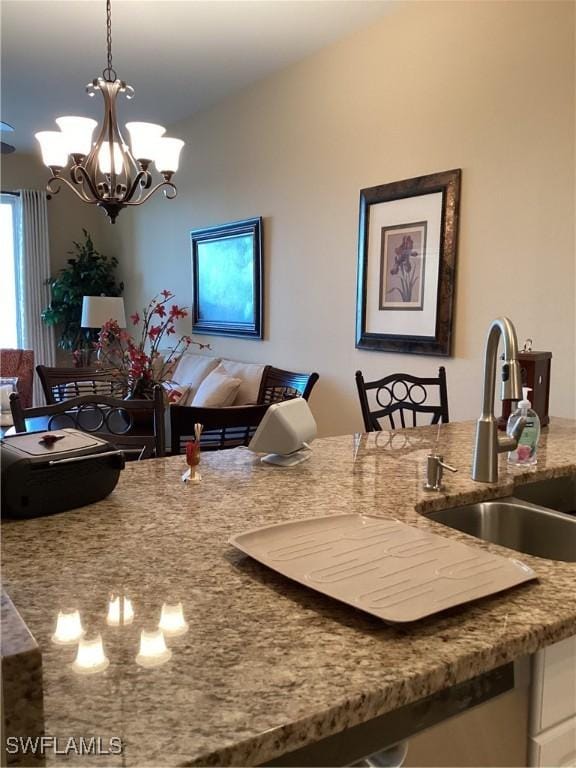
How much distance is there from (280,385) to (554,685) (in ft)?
10.2

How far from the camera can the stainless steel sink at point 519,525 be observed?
1387 millimetres

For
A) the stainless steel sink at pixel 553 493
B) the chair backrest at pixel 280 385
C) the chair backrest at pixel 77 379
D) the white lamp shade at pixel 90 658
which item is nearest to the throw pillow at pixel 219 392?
the chair backrest at pixel 280 385

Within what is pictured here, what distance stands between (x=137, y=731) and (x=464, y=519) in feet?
3.33

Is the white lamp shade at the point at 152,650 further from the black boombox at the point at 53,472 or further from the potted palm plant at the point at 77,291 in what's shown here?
the potted palm plant at the point at 77,291

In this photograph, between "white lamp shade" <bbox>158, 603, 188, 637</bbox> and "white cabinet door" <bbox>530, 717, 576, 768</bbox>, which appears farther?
"white cabinet door" <bbox>530, 717, 576, 768</bbox>

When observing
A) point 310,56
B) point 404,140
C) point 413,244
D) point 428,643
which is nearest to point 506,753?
point 428,643

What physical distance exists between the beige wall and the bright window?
264 centimetres

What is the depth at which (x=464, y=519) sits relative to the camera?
4.79 ft

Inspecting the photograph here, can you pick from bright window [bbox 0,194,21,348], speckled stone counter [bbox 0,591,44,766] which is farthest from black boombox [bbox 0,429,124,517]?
bright window [bbox 0,194,21,348]

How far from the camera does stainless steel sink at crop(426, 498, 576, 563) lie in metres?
1.39

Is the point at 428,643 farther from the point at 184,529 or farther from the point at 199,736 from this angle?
the point at 184,529

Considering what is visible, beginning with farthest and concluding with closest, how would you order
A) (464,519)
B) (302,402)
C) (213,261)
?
(213,261)
(302,402)
(464,519)

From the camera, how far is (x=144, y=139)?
2.85m

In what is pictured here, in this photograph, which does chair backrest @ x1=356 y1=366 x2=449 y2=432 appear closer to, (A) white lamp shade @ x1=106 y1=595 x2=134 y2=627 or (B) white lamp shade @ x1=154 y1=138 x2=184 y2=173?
(B) white lamp shade @ x1=154 y1=138 x2=184 y2=173
